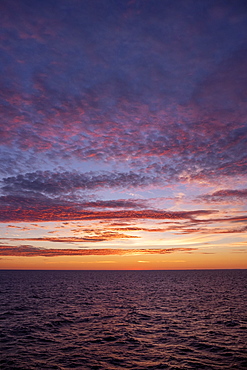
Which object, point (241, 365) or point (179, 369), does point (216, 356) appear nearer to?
point (241, 365)

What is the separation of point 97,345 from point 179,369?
8119mm

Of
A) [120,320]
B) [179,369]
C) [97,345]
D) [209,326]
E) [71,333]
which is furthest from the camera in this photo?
[120,320]

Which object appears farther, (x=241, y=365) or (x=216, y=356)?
(x=216, y=356)

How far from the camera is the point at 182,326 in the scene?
2952 cm

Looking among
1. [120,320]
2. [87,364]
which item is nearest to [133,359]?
[87,364]

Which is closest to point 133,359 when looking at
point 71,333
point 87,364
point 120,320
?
point 87,364

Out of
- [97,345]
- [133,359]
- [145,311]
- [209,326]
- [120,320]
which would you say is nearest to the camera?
[133,359]

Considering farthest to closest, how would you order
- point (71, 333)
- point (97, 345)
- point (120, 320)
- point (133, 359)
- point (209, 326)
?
1. point (120, 320)
2. point (209, 326)
3. point (71, 333)
4. point (97, 345)
5. point (133, 359)

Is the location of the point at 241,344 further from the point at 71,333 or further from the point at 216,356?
the point at 71,333

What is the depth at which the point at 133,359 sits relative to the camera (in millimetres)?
19547

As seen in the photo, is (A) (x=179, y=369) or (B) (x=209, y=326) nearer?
(A) (x=179, y=369)

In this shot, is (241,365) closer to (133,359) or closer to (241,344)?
(241,344)

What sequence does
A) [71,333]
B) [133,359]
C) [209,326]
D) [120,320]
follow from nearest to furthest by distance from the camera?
[133,359], [71,333], [209,326], [120,320]

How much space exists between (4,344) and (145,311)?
71.2ft
